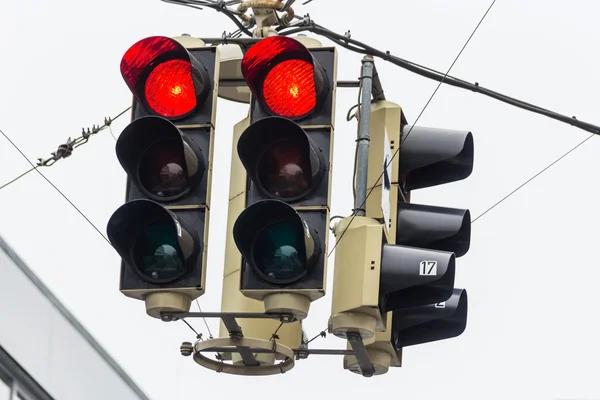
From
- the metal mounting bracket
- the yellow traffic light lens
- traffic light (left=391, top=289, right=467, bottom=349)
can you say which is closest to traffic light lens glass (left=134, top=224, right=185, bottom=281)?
the yellow traffic light lens

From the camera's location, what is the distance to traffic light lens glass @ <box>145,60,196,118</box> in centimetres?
801

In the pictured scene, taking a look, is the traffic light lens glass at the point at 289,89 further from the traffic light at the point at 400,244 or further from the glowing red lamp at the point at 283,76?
the traffic light at the point at 400,244

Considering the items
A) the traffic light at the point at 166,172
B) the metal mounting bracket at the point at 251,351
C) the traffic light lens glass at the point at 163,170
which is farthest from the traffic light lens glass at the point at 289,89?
the metal mounting bracket at the point at 251,351

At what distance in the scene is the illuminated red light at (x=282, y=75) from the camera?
25.8ft

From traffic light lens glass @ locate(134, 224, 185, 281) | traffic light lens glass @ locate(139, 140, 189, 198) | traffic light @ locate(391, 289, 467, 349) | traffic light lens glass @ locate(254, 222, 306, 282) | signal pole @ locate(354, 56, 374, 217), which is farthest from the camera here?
traffic light @ locate(391, 289, 467, 349)

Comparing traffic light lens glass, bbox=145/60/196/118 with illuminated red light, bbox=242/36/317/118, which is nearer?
illuminated red light, bbox=242/36/317/118

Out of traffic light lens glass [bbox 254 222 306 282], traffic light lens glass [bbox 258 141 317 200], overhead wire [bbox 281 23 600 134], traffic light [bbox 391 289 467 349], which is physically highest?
overhead wire [bbox 281 23 600 134]

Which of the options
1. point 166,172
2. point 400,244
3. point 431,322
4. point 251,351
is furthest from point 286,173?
point 431,322

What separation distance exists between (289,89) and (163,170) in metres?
0.70

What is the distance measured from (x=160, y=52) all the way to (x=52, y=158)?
2110 millimetres

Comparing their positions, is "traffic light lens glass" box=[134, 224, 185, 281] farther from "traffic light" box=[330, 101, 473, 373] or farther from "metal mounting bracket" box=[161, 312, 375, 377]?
"traffic light" box=[330, 101, 473, 373]

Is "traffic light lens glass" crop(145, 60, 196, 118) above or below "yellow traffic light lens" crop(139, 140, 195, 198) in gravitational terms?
above

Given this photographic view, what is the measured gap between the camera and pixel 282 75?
7895 millimetres

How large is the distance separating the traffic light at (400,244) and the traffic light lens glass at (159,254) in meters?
0.82
